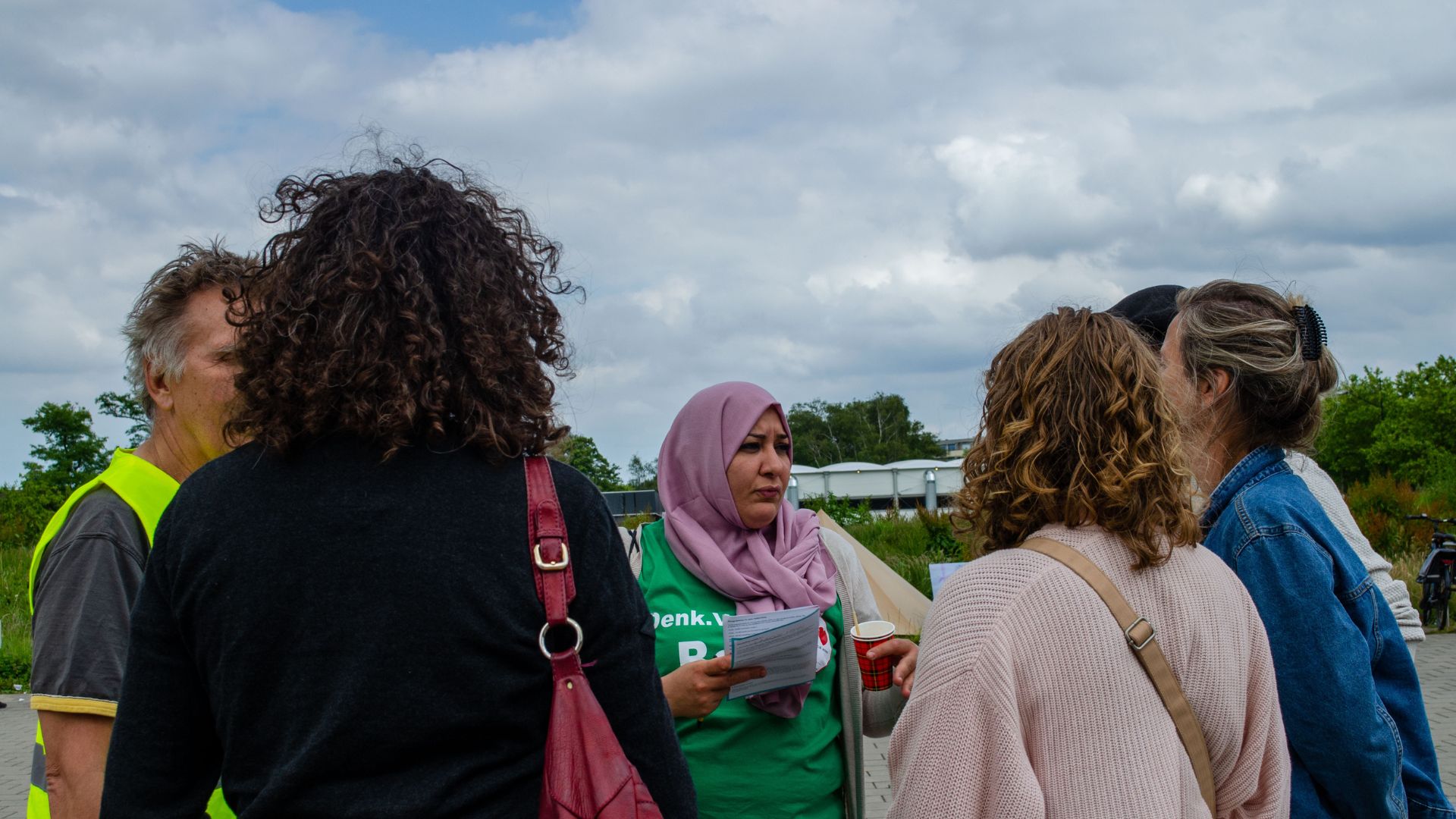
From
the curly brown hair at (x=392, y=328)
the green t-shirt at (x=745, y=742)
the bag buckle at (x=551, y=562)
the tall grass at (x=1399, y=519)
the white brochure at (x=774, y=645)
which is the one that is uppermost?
the curly brown hair at (x=392, y=328)

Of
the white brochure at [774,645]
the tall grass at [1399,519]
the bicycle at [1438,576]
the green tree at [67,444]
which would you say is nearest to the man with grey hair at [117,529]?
the white brochure at [774,645]

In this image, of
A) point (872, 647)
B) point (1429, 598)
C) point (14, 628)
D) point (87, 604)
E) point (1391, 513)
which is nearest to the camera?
point (87, 604)

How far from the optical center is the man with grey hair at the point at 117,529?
78.6 inches

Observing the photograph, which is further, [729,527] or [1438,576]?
[1438,576]

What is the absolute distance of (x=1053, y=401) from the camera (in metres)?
2.16

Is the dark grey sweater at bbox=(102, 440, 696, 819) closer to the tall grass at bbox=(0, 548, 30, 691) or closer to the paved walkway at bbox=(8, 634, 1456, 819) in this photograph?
the paved walkway at bbox=(8, 634, 1456, 819)

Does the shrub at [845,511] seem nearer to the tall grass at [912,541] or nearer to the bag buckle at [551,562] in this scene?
Result: the tall grass at [912,541]

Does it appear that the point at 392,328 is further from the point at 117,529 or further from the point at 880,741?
the point at 880,741

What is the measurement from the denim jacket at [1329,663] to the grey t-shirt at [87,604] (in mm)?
2366

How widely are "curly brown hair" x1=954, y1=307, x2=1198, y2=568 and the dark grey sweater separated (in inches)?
35.7

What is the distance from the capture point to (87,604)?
2066 millimetres

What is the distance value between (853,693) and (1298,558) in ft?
4.94

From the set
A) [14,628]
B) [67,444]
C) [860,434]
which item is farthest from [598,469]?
[860,434]

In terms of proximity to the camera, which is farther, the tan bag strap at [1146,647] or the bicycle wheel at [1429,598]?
the bicycle wheel at [1429,598]
